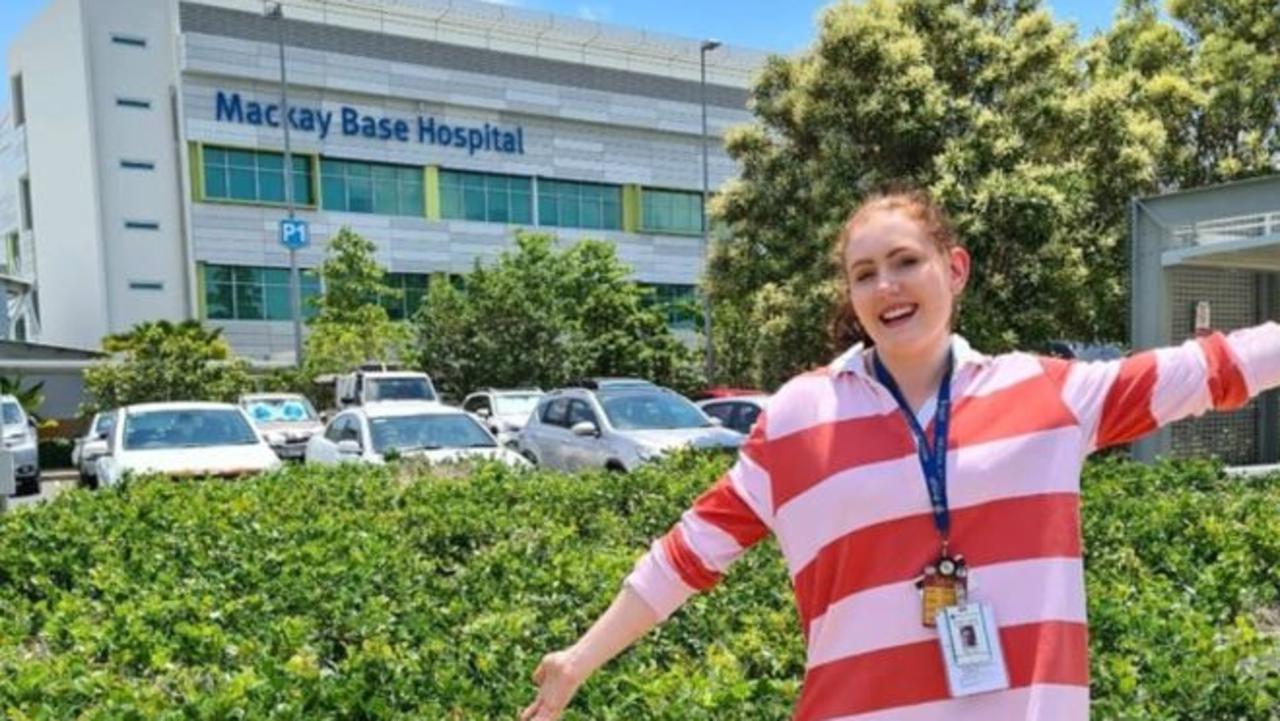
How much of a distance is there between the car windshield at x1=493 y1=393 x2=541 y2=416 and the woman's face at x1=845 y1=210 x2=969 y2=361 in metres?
20.4

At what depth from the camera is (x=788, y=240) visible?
13797 mm

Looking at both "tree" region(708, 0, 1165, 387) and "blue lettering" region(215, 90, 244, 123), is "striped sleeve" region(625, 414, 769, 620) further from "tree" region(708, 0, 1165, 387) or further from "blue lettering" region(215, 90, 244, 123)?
"blue lettering" region(215, 90, 244, 123)

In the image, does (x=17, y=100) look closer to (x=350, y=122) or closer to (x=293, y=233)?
(x=350, y=122)

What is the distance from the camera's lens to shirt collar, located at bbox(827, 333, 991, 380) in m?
1.87

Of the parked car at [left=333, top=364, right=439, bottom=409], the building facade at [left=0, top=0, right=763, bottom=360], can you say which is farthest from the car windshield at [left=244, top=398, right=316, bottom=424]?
the building facade at [left=0, top=0, right=763, bottom=360]

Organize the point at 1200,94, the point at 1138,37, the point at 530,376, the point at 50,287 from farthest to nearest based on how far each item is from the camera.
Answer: the point at 50,287, the point at 530,376, the point at 1138,37, the point at 1200,94

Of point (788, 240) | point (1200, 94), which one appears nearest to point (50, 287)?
point (788, 240)

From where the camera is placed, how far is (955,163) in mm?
12625

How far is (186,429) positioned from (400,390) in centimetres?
1061

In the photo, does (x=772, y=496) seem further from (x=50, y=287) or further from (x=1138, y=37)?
(x=50, y=287)

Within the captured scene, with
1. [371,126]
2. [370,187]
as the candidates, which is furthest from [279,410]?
[371,126]

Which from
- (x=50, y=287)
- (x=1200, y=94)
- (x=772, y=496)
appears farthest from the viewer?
(x=50, y=287)

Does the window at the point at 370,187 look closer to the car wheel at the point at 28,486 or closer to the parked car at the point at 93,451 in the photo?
the parked car at the point at 93,451

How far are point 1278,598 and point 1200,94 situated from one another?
47.1 ft
